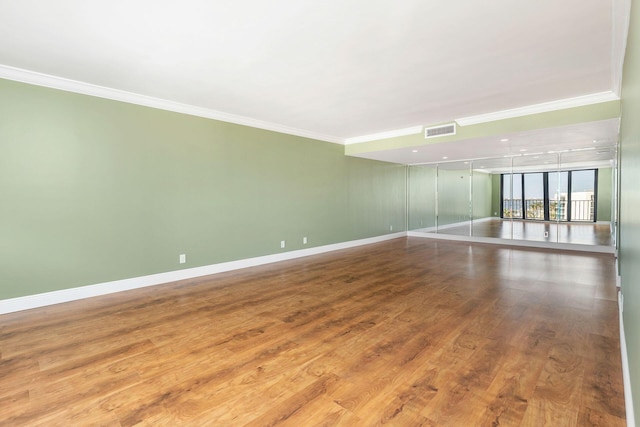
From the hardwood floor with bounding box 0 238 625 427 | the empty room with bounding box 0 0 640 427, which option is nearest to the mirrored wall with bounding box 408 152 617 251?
the empty room with bounding box 0 0 640 427

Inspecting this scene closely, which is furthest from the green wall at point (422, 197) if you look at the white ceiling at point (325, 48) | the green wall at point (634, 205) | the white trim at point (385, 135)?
the green wall at point (634, 205)

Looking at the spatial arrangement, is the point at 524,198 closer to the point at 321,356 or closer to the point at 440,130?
the point at 440,130

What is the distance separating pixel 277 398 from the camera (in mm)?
1835

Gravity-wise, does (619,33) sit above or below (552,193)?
above

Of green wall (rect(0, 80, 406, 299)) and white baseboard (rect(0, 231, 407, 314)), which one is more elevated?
green wall (rect(0, 80, 406, 299))

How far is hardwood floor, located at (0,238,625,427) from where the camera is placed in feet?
5.64

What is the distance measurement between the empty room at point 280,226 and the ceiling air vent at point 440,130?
44mm

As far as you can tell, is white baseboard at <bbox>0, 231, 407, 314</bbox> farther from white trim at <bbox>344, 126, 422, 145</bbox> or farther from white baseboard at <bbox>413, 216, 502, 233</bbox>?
white baseboard at <bbox>413, 216, 502, 233</bbox>

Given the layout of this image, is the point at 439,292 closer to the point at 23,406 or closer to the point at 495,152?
the point at 23,406

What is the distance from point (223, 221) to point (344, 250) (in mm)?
3092

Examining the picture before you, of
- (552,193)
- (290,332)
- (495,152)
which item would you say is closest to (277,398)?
(290,332)

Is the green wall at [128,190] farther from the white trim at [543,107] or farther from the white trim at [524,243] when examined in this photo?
the white trim at [524,243]

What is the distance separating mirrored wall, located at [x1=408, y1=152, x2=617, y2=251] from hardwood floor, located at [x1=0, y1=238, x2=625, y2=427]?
17.7 feet

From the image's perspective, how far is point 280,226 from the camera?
5.93 metres
